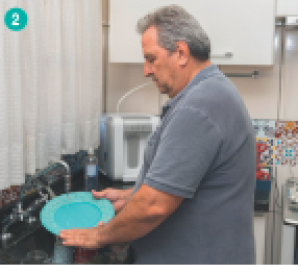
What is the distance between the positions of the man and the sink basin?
19 cm

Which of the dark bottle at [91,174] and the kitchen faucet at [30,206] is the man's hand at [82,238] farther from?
the dark bottle at [91,174]

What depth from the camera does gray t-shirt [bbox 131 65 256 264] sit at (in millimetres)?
849

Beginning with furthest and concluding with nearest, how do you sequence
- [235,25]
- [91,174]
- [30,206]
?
1. [235,25]
2. [91,174]
3. [30,206]

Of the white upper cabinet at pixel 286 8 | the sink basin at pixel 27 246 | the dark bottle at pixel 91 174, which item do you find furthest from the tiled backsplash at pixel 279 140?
the sink basin at pixel 27 246

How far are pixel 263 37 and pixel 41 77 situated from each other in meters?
1.12

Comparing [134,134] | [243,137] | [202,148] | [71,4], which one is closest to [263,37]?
[134,134]

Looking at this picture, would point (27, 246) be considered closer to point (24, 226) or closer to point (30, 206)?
point (24, 226)

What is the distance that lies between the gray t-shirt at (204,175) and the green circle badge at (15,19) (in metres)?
0.56

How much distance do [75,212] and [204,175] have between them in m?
0.56

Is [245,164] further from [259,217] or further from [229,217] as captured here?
[259,217]

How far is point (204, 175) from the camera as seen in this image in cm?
91

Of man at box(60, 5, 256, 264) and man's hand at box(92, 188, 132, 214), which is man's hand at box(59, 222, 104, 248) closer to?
man at box(60, 5, 256, 264)

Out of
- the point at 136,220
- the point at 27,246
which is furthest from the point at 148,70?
the point at 27,246

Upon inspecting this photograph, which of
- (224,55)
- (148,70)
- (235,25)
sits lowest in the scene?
(148,70)
